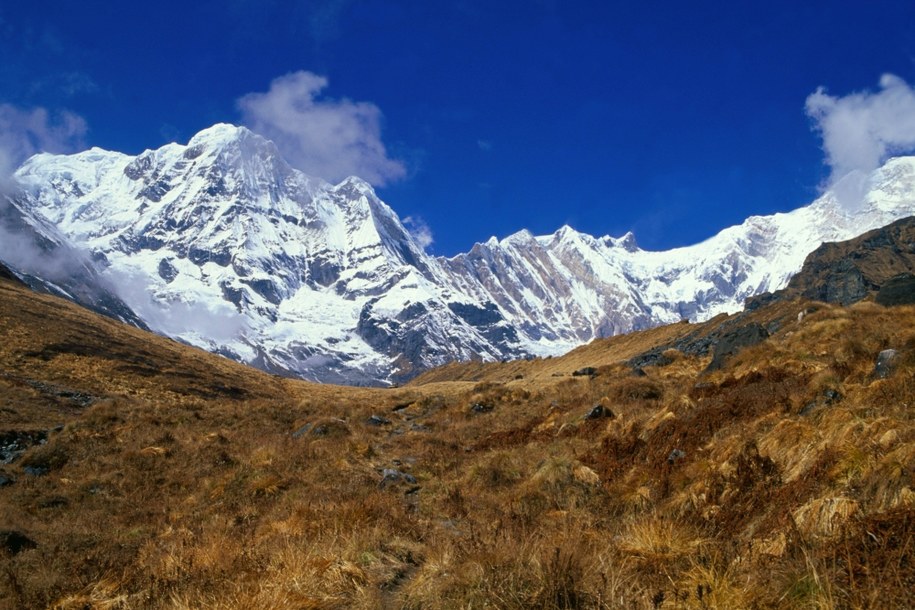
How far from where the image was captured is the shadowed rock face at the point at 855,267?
99.2 m

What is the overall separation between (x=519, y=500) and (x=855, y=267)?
12744cm

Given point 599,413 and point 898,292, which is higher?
point 898,292

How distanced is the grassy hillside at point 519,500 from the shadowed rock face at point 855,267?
75.6 meters

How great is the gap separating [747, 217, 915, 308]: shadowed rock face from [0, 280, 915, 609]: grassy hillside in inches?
2977

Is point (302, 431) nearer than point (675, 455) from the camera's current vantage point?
No

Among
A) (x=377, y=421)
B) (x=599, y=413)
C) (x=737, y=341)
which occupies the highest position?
(x=737, y=341)

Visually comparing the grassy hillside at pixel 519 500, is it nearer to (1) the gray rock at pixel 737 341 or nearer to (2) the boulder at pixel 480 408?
(1) the gray rock at pixel 737 341

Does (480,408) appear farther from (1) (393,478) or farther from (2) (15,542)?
(2) (15,542)

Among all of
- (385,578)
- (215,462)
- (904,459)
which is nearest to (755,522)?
(904,459)

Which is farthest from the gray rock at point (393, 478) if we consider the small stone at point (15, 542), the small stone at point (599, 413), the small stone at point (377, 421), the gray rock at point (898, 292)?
the gray rock at point (898, 292)

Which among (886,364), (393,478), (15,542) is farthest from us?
(393,478)

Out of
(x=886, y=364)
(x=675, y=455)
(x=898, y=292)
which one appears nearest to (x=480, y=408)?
(x=675, y=455)

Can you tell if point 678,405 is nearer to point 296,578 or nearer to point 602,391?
Answer: point 602,391

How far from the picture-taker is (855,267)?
359 ft
